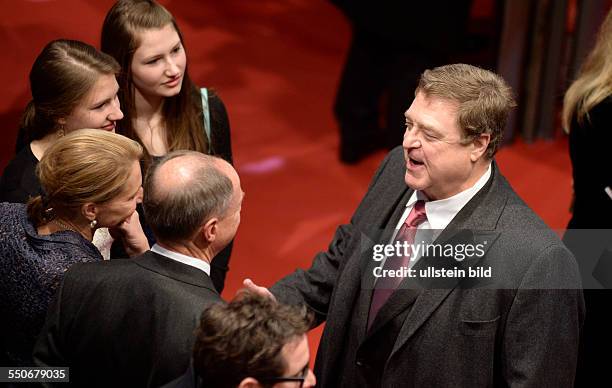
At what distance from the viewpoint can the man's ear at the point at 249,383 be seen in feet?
6.11

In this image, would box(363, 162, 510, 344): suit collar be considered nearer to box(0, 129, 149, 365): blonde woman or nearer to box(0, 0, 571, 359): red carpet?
box(0, 129, 149, 365): blonde woman

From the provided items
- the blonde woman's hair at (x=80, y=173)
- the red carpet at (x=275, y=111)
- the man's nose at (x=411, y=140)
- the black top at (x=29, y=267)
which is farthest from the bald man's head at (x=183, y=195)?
the red carpet at (x=275, y=111)

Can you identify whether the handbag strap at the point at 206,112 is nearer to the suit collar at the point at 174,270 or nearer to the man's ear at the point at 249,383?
the suit collar at the point at 174,270

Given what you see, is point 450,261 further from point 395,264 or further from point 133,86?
point 133,86

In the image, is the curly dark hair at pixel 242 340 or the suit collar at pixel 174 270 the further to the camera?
the suit collar at pixel 174 270

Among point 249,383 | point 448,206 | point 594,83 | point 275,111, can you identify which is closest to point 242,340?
point 249,383

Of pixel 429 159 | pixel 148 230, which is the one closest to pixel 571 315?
pixel 429 159

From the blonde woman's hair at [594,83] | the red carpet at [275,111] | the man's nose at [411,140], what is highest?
the blonde woman's hair at [594,83]

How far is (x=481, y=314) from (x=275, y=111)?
3448 millimetres

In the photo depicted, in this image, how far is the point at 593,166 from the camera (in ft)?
10.2

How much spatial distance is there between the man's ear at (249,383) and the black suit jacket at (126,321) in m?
0.34

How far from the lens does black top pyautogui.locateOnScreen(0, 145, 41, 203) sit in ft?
9.21

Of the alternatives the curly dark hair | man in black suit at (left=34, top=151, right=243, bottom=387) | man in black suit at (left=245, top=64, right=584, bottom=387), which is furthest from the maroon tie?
the curly dark hair

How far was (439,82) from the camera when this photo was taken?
2.48 metres
